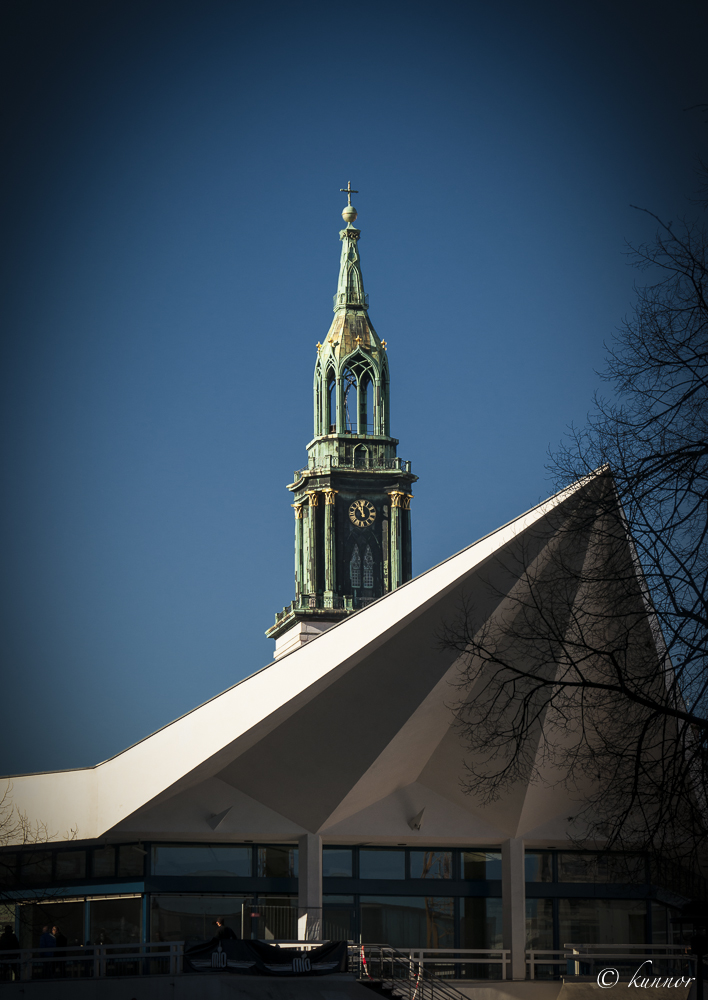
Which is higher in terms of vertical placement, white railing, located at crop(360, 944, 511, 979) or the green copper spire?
the green copper spire

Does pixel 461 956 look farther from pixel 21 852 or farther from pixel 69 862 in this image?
pixel 21 852

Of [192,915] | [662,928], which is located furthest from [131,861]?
[662,928]

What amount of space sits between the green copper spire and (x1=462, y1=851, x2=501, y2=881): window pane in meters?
42.3

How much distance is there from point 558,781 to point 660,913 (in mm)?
6837

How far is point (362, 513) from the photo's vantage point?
63.8m

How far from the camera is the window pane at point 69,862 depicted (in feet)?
87.5

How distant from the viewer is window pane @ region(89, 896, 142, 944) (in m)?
26.2

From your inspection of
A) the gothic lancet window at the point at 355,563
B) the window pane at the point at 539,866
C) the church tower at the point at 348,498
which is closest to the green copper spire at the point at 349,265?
the church tower at the point at 348,498

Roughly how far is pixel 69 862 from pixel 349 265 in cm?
4656

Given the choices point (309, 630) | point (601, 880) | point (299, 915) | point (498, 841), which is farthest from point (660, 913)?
point (309, 630)

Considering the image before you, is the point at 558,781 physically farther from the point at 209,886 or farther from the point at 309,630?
the point at 309,630

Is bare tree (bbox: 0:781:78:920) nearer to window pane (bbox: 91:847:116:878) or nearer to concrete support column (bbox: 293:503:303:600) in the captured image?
window pane (bbox: 91:847:116:878)

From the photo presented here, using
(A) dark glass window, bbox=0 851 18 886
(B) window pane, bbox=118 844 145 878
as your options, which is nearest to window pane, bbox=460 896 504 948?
(B) window pane, bbox=118 844 145 878

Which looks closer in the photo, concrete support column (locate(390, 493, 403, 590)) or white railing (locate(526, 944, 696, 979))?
white railing (locate(526, 944, 696, 979))
